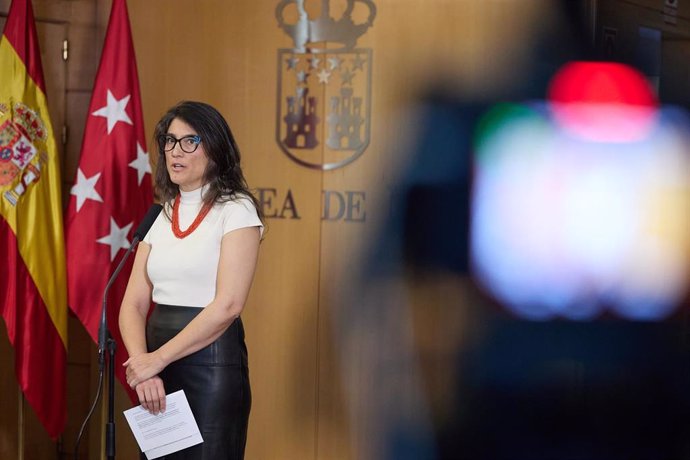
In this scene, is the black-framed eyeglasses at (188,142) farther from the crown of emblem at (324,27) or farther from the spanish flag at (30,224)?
the crown of emblem at (324,27)

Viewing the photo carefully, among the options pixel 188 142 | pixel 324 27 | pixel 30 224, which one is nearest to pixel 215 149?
pixel 188 142

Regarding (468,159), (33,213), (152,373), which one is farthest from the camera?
(468,159)

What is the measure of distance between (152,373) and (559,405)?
72.8 inches

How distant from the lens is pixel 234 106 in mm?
3398

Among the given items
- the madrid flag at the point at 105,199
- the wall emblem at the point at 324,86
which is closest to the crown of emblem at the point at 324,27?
the wall emblem at the point at 324,86

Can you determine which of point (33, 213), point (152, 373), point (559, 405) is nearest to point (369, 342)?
point (559, 405)

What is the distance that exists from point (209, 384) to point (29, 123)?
158cm

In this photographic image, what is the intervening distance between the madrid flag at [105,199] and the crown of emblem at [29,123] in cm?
15

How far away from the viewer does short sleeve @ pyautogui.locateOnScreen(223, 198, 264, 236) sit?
186 centimetres

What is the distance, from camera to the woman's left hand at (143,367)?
6.03 feet

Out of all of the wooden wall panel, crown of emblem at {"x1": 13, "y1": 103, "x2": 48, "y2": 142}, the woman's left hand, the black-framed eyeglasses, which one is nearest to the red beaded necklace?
the black-framed eyeglasses

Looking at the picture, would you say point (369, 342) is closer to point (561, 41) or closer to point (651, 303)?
point (651, 303)

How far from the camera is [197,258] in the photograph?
186 centimetres

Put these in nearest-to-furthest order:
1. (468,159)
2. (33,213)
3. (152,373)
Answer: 1. (152,373)
2. (33,213)
3. (468,159)
